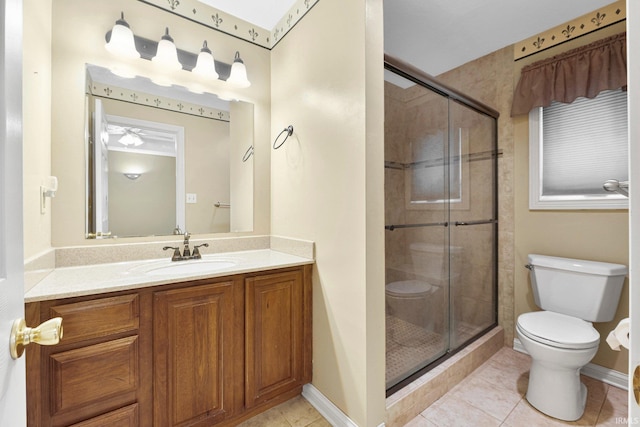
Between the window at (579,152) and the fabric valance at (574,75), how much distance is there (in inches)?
4.1

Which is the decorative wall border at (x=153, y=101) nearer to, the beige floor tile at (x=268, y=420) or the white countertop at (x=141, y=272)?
the white countertop at (x=141, y=272)

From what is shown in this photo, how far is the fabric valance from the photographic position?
5.75ft

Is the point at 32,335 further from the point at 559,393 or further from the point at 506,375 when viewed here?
the point at 506,375

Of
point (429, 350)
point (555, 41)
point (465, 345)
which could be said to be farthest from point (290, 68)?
point (465, 345)

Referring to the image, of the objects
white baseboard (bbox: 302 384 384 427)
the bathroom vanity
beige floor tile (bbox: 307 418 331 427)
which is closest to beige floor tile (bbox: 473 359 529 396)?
white baseboard (bbox: 302 384 384 427)

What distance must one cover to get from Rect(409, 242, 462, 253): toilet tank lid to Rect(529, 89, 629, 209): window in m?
0.73

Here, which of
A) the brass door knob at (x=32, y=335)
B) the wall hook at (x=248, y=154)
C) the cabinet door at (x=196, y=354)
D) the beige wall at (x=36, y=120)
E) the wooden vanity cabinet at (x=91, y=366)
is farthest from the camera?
the wall hook at (x=248, y=154)

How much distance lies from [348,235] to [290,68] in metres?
1.26

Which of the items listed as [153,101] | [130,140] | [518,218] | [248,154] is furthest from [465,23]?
[130,140]

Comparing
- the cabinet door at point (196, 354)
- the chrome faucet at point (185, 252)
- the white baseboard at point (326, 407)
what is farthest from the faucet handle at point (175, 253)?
the white baseboard at point (326, 407)

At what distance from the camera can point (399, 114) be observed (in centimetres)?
178

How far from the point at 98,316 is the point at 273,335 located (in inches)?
31.8

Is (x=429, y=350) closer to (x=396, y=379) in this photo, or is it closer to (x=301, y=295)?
(x=396, y=379)

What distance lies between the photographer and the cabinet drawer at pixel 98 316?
1.04 m
